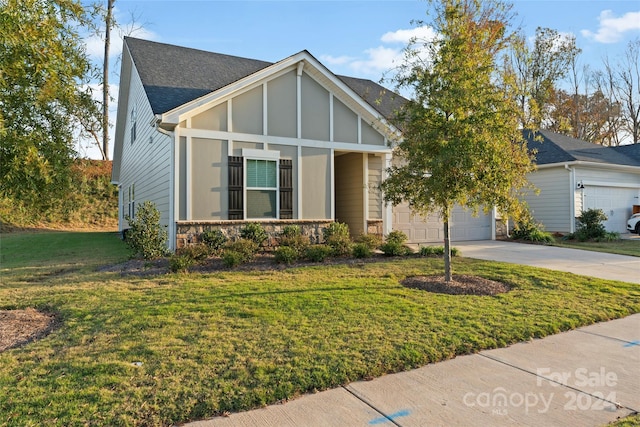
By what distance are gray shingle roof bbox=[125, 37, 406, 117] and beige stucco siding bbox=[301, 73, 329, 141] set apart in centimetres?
129

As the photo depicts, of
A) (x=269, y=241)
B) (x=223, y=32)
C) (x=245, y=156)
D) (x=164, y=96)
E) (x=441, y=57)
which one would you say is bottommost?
(x=269, y=241)

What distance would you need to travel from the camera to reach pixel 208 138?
9766mm

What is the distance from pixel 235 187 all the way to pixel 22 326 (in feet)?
19.4

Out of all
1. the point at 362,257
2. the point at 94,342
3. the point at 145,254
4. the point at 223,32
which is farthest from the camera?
the point at 223,32

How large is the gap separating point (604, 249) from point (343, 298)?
10088 mm

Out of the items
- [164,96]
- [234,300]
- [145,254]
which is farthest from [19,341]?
[164,96]

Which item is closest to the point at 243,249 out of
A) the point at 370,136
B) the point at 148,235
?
the point at 148,235

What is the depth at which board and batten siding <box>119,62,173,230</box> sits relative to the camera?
10383 millimetres

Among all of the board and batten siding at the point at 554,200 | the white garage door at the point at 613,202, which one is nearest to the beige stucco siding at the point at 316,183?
the board and batten siding at the point at 554,200

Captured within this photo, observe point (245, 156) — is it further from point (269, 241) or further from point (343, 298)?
point (343, 298)

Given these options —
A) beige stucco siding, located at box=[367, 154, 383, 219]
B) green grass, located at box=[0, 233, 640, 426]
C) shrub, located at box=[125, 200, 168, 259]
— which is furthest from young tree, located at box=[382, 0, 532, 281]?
shrub, located at box=[125, 200, 168, 259]

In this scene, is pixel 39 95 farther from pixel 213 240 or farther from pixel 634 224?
pixel 634 224

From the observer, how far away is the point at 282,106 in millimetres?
10789

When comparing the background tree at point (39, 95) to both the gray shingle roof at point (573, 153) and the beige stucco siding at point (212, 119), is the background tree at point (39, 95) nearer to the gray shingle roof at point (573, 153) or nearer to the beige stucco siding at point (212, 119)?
the beige stucco siding at point (212, 119)
